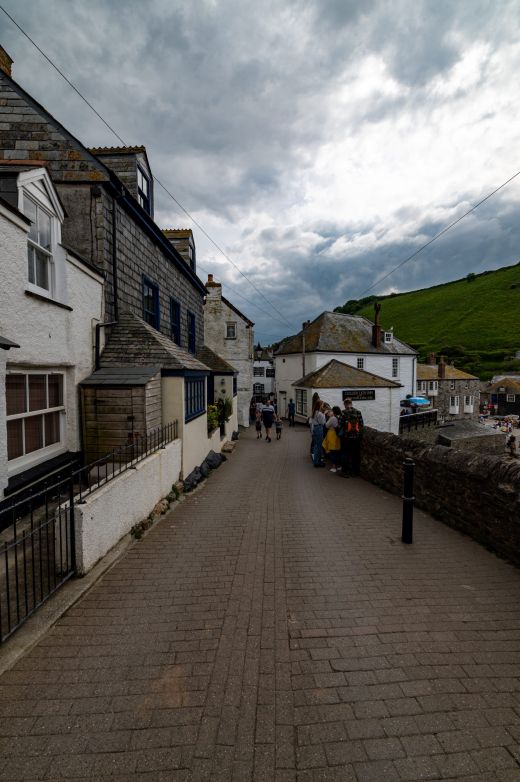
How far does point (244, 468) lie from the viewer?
37.6 feet

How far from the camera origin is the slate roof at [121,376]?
7309mm

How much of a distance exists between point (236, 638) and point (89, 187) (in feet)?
29.3

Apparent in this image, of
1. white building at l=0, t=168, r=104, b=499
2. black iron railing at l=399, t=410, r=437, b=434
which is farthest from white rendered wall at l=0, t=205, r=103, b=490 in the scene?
black iron railing at l=399, t=410, r=437, b=434

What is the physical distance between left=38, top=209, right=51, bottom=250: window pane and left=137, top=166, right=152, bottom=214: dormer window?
4.82 meters

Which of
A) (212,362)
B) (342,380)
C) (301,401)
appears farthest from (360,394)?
(212,362)

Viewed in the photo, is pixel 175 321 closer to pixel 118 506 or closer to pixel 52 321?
pixel 52 321

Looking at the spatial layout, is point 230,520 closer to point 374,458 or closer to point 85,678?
point 85,678

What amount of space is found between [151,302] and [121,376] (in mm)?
4354

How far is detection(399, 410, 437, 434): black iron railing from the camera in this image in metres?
27.9

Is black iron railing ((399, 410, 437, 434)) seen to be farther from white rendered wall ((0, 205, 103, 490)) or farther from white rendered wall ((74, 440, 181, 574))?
white rendered wall ((0, 205, 103, 490))

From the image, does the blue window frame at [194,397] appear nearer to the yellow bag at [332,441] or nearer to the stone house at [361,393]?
the yellow bag at [332,441]

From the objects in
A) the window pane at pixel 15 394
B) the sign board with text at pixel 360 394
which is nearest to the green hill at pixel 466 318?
the sign board with text at pixel 360 394

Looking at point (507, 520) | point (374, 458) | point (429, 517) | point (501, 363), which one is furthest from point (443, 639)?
point (501, 363)

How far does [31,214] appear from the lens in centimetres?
595
